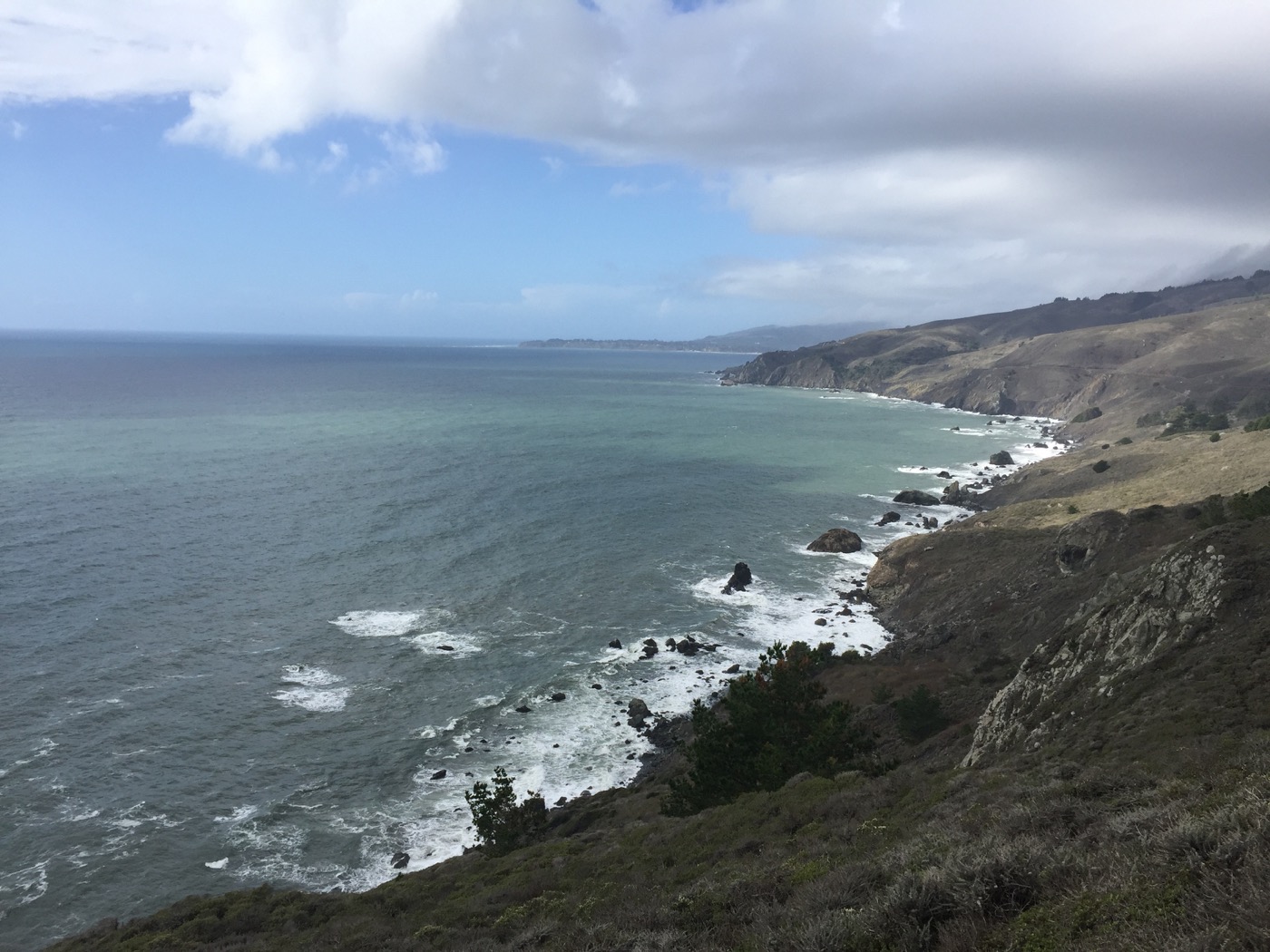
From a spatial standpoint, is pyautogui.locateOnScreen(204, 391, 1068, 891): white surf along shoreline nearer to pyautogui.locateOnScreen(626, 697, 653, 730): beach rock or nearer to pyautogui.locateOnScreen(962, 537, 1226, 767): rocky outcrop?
pyautogui.locateOnScreen(626, 697, 653, 730): beach rock

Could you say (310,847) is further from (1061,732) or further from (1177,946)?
(1177,946)

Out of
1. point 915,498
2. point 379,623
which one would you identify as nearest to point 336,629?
point 379,623

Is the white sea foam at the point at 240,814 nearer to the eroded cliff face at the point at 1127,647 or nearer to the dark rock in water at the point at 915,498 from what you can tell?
the eroded cliff face at the point at 1127,647

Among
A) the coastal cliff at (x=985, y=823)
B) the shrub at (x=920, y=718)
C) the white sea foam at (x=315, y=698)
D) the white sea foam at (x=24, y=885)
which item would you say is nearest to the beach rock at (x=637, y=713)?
the coastal cliff at (x=985, y=823)

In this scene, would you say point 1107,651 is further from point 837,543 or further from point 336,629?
point 837,543

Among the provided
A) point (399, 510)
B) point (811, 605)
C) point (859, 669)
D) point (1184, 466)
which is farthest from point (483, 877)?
point (1184, 466)

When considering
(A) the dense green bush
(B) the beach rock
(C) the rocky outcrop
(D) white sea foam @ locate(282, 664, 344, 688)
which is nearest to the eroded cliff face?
(C) the rocky outcrop

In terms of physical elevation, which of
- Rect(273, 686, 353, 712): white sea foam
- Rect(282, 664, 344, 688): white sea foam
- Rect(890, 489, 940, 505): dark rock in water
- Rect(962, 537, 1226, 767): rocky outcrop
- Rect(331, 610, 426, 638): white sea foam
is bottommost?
Rect(273, 686, 353, 712): white sea foam
